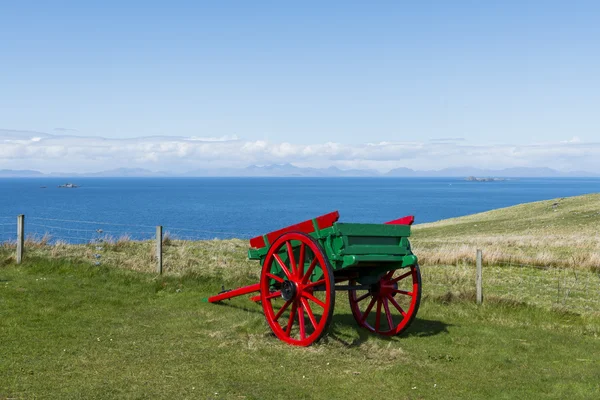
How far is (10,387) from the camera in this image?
24.6 feet

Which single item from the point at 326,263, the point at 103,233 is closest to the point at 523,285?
the point at 326,263

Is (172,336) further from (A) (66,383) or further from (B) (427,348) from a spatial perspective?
(B) (427,348)

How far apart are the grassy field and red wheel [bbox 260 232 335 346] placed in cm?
33

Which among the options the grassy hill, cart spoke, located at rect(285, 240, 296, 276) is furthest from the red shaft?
the grassy hill

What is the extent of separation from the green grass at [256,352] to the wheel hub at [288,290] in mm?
782

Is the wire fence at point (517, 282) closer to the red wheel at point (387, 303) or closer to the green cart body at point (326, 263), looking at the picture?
the red wheel at point (387, 303)

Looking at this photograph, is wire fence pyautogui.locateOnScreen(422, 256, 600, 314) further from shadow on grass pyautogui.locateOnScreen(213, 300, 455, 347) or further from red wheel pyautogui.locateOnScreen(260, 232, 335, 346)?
red wheel pyautogui.locateOnScreen(260, 232, 335, 346)

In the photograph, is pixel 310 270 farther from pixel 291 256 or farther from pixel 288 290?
pixel 288 290

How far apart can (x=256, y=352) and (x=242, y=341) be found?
0.64 metres

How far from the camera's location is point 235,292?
1180cm

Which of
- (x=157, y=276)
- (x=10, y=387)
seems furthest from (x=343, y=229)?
(x=157, y=276)

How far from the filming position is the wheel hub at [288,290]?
9.79 m

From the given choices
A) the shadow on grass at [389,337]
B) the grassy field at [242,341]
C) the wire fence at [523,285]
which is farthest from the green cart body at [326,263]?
the wire fence at [523,285]

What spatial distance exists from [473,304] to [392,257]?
4.55 m
